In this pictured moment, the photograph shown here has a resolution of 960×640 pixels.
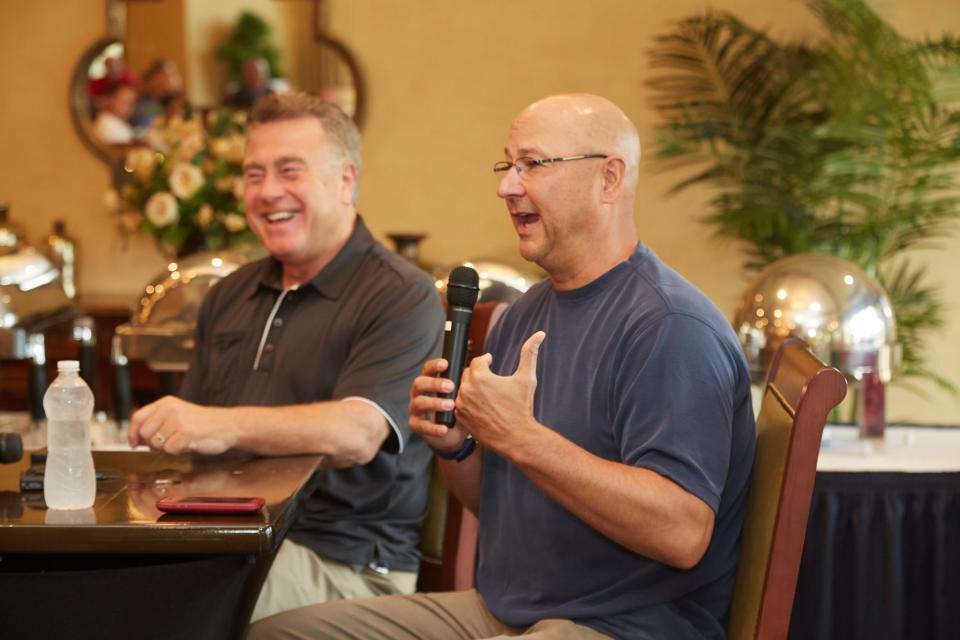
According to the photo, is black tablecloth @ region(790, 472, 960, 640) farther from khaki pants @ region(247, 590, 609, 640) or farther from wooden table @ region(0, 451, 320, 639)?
wooden table @ region(0, 451, 320, 639)

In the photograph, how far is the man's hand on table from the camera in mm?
2158

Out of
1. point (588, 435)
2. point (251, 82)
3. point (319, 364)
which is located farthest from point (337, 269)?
point (251, 82)

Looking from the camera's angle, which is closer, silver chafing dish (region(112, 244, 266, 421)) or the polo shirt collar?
the polo shirt collar

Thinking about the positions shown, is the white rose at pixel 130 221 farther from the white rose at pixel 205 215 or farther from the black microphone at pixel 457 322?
the black microphone at pixel 457 322

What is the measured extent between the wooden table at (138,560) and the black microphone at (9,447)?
0.25ft

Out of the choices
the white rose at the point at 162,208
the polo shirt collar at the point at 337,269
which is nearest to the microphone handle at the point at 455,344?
the polo shirt collar at the point at 337,269

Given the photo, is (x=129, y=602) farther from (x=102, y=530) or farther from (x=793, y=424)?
(x=793, y=424)

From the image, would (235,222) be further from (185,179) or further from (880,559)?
(880,559)

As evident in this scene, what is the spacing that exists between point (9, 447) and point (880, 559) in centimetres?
163

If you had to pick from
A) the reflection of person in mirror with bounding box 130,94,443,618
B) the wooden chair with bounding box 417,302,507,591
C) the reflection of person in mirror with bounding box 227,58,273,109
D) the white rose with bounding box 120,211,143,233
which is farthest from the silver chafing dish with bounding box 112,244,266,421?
the reflection of person in mirror with bounding box 227,58,273,109

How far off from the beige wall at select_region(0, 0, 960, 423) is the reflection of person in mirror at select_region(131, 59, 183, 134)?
15.6 inches

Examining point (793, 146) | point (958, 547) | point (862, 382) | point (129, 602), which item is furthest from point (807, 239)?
point (129, 602)

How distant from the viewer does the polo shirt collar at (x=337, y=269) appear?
2641 mm

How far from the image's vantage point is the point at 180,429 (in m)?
2.16
